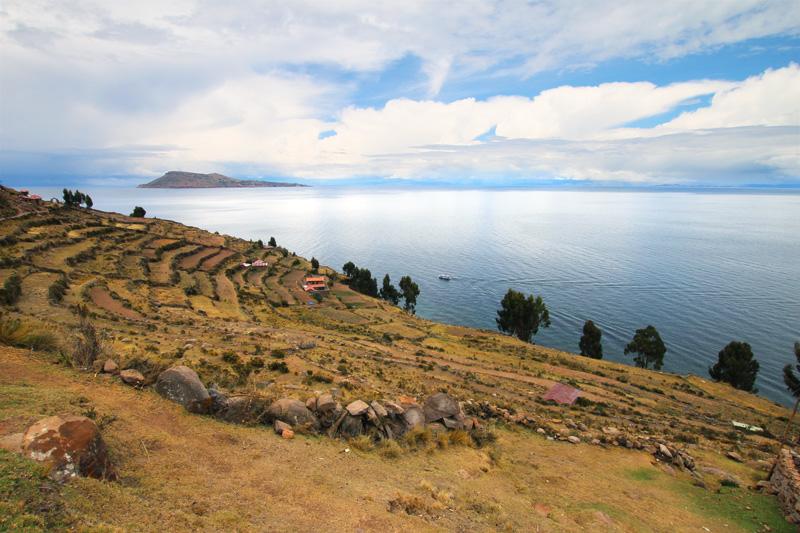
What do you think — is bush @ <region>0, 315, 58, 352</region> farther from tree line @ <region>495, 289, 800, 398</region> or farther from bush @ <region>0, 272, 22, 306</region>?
tree line @ <region>495, 289, 800, 398</region>

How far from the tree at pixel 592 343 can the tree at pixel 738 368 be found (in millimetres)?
14300

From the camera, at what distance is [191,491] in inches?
372

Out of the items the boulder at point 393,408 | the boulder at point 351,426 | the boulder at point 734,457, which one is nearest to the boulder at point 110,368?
the boulder at point 351,426

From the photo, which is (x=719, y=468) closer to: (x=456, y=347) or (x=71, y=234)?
(x=456, y=347)

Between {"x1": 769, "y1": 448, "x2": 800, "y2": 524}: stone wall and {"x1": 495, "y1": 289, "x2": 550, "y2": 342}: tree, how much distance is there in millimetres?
48697

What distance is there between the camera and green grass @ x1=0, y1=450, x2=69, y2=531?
6340mm

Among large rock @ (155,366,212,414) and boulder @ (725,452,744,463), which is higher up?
large rock @ (155,366,212,414)

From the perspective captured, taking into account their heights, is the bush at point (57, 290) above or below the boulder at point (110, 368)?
below

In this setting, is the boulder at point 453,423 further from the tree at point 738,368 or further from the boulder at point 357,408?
the tree at point 738,368

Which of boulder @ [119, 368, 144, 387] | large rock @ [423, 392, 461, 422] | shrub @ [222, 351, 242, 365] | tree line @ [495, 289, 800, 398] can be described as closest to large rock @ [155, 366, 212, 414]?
boulder @ [119, 368, 144, 387]

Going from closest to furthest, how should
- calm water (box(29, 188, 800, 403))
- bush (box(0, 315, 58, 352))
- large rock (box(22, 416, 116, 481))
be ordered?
large rock (box(22, 416, 116, 481)), bush (box(0, 315, 58, 352)), calm water (box(29, 188, 800, 403))

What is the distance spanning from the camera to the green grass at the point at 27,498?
6.34 metres

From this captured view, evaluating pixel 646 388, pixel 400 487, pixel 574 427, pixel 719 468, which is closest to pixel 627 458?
pixel 574 427

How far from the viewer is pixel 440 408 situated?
17938 millimetres
